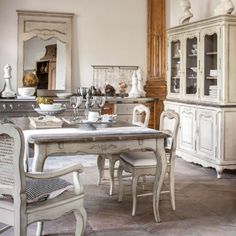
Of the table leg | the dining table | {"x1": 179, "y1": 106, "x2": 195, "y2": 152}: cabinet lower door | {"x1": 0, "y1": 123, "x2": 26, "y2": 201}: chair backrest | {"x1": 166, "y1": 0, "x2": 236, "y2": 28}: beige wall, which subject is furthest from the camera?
{"x1": 166, "y1": 0, "x2": 236, "y2": 28}: beige wall

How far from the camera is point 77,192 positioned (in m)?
2.74

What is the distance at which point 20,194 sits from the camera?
92.8 inches

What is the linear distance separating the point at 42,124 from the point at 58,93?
317cm

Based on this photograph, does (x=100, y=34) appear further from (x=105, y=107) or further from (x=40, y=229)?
(x=40, y=229)

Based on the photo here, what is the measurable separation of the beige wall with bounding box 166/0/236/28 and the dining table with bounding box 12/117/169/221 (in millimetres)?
2837

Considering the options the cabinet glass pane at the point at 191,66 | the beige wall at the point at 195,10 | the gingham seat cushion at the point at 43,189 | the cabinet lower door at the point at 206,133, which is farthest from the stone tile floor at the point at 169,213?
the beige wall at the point at 195,10

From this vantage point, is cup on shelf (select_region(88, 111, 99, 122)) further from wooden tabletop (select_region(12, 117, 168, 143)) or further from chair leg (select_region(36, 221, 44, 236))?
chair leg (select_region(36, 221, 44, 236))

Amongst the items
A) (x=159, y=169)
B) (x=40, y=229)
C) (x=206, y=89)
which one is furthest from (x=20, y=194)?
(x=206, y=89)

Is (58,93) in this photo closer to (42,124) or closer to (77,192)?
(42,124)

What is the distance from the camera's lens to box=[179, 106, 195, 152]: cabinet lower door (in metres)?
5.61

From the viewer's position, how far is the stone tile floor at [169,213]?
10.6 ft

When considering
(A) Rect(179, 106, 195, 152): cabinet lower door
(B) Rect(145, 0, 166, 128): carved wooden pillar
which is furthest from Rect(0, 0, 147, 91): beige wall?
(A) Rect(179, 106, 195, 152): cabinet lower door

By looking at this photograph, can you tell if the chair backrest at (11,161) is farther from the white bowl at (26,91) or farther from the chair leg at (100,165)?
the white bowl at (26,91)

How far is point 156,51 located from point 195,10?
100 centimetres
